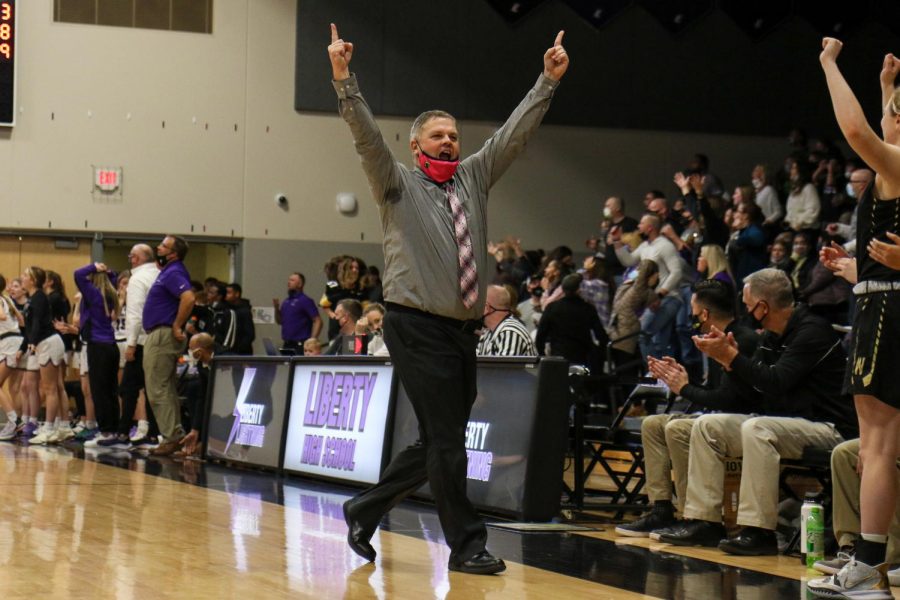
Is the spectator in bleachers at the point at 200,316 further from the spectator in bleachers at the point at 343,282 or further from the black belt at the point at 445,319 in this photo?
the black belt at the point at 445,319

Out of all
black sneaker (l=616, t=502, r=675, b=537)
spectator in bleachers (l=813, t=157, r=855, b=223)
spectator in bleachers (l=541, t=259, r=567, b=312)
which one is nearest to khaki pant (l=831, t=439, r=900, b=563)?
black sneaker (l=616, t=502, r=675, b=537)

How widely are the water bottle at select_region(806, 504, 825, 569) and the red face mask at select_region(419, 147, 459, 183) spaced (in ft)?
7.16

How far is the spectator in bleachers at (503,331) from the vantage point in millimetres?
8320

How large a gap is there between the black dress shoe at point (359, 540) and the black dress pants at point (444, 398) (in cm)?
38

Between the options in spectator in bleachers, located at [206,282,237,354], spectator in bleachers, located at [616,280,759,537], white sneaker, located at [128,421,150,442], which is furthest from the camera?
spectator in bleachers, located at [206,282,237,354]

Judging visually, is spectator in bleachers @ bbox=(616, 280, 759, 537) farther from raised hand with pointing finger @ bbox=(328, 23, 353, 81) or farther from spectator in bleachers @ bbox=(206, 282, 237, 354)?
spectator in bleachers @ bbox=(206, 282, 237, 354)

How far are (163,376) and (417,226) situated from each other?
7110 millimetres

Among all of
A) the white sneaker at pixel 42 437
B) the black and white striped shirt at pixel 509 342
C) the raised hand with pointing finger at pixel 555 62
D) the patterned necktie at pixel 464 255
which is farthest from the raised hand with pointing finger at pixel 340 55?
the white sneaker at pixel 42 437

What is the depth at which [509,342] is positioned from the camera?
27.3 ft

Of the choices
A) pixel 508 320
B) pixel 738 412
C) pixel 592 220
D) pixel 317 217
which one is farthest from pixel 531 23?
pixel 738 412

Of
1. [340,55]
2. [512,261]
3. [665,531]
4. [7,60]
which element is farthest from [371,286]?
[340,55]

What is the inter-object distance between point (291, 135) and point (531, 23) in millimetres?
3920

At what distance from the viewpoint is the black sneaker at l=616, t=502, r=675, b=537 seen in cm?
A: 671

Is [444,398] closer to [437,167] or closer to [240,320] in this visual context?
[437,167]
